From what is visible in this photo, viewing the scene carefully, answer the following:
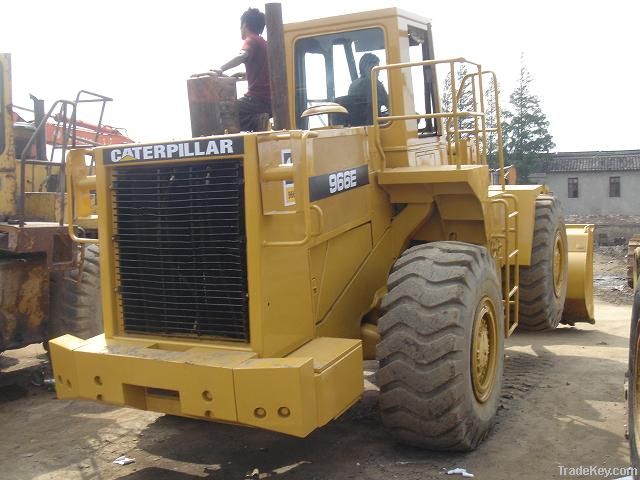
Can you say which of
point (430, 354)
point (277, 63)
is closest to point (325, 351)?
point (430, 354)

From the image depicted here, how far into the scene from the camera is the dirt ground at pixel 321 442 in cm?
464

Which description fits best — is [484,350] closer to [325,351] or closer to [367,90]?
[325,351]

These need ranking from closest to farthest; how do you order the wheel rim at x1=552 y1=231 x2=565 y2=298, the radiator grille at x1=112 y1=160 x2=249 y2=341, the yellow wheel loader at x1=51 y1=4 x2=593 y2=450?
the yellow wheel loader at x1=51 y1=4 x2=593 y2=450 < the radiator grille at x1=112 y1=160 x2=249 y2=341 < the wheel rim at x1=552 y1=231 x2=565 y2=298

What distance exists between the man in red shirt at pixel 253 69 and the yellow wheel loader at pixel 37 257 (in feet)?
5.74

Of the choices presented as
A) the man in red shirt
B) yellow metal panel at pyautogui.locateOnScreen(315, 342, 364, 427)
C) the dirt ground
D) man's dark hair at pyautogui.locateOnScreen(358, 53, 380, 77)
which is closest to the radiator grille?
yellow metal panel at pyautogui.locateOnScreen(315, 342, 364, 427)

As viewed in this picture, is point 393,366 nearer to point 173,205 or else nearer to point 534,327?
point 173,205

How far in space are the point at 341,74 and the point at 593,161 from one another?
52722 mm

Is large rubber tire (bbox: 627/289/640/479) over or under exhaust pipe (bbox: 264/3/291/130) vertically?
under

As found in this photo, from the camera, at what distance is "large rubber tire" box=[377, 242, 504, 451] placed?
14.3 feet

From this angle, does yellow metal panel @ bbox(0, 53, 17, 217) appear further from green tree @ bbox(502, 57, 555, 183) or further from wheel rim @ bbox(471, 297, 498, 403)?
green tree @ bbox(502, 57, 555, 183)

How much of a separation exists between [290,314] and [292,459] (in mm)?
1099

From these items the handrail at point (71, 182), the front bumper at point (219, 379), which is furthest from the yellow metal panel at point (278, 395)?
Answer: the handrail at point (71, 182)

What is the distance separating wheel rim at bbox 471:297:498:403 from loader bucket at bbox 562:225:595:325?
13.7 ft

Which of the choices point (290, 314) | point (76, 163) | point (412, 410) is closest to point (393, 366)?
point (412, 410)
